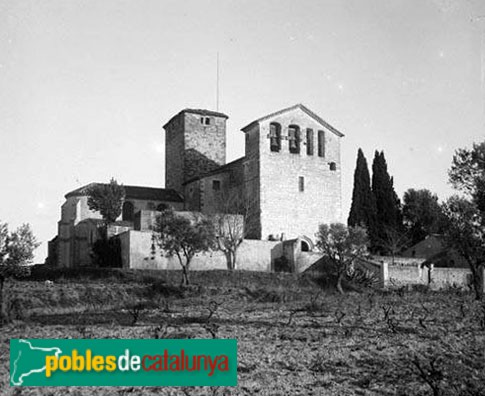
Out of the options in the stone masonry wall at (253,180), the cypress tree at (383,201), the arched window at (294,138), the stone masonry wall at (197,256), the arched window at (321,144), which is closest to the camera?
the stone masonry wall at (197,256)

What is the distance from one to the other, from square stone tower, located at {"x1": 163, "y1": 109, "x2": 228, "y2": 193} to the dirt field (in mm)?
24320

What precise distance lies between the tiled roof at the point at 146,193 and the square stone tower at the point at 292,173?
8361 mm

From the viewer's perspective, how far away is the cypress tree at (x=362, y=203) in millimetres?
51031

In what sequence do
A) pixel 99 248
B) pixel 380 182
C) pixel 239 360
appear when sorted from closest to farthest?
pixel 239 360, pixel 99 248, pixel 380 182

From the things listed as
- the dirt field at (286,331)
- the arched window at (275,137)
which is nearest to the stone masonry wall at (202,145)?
the arched window at (275,137)

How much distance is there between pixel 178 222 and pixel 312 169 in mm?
15556

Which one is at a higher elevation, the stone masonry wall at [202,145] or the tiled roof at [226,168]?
the stone masonry wall at [202,145]

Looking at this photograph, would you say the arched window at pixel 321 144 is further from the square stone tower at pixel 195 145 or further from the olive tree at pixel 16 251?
the olive tree at pixel 16 251

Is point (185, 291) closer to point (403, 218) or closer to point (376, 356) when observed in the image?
point (376, 356)

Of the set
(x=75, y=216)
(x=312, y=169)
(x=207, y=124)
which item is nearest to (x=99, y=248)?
(x=75, y=216)

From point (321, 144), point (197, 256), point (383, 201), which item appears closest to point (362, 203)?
point (383, 201)

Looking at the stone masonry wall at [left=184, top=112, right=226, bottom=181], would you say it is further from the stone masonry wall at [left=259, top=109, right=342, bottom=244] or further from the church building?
the stone masonry wall at [left=259, top=109, right=342, bottom=244]

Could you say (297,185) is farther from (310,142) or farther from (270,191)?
(310,142)

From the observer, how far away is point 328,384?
12430mm
